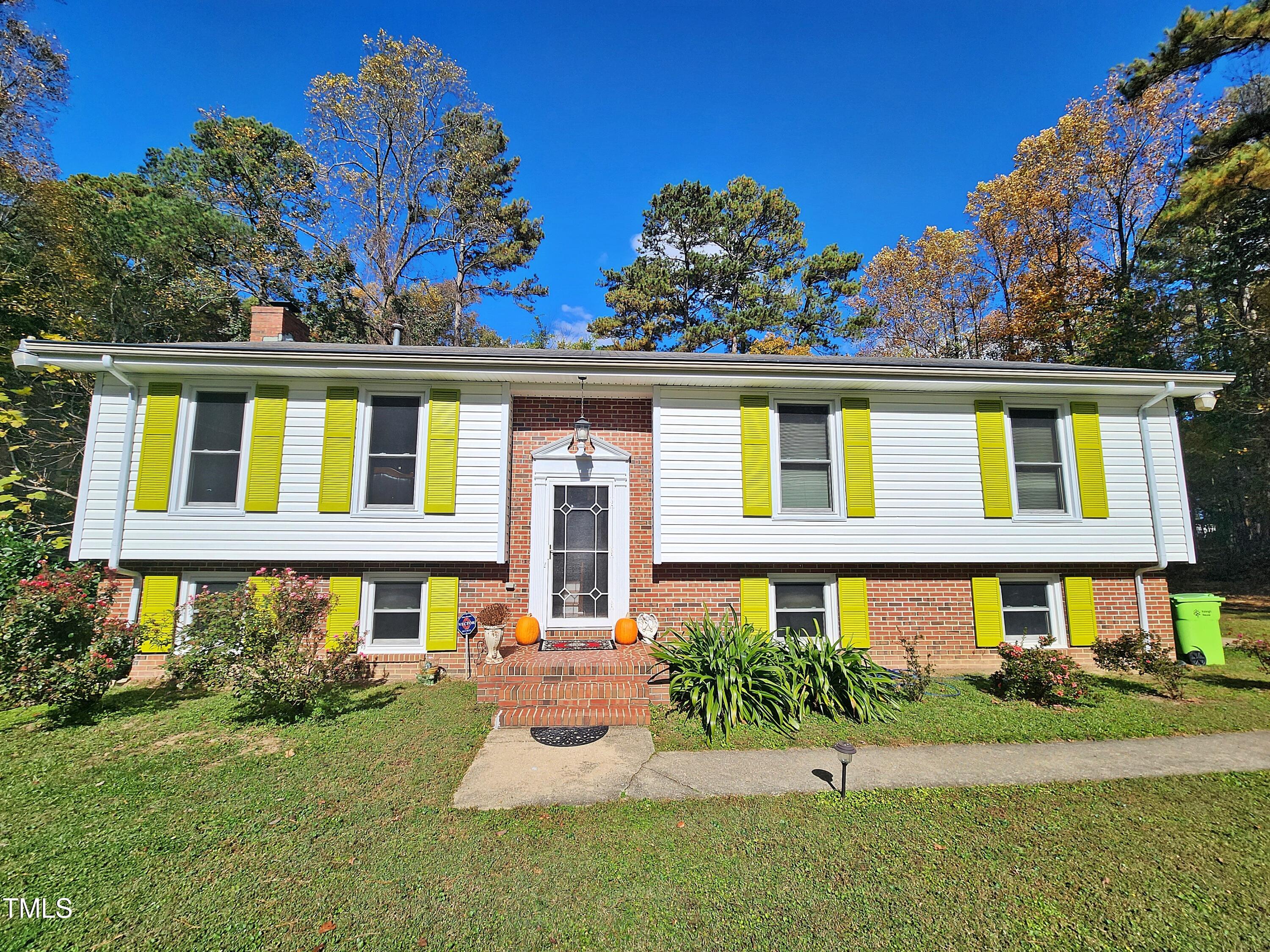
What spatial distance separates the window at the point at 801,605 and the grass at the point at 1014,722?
168 centimetres

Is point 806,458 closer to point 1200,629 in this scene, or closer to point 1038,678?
point 1038,678

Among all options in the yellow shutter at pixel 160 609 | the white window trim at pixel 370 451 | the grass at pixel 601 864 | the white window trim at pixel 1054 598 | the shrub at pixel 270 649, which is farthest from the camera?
the white window trim at pixel 1054 598

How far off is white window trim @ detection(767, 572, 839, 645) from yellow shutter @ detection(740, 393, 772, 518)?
40 centimetres

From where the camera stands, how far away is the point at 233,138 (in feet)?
60.8

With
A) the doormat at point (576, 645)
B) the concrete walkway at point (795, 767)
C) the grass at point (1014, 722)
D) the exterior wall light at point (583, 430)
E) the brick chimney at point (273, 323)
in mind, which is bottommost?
the concrete walkway at point (795, 767)

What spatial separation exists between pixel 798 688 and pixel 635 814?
8.65ft

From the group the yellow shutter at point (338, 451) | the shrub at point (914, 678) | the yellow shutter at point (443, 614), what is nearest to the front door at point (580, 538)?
the yellow shutter at point (443, 614)

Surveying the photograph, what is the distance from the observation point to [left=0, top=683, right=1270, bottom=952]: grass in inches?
102

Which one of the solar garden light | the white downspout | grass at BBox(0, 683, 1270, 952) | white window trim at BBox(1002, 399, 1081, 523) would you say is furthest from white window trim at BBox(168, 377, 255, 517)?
the white downspout

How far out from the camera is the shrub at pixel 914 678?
5969mm

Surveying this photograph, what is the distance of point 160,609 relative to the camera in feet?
21.8

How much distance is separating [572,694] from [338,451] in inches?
176

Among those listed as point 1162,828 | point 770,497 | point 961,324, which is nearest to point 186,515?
point 770,497

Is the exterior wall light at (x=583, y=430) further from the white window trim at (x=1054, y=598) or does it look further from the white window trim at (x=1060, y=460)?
the white window trim at (x=1054, y=598)
